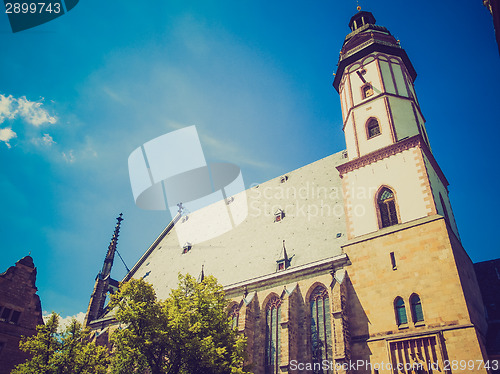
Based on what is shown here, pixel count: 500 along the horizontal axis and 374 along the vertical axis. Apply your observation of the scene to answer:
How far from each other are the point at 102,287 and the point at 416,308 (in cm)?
2525

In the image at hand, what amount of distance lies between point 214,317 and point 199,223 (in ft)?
55.7

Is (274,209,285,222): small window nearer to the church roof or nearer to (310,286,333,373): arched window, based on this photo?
the church roof

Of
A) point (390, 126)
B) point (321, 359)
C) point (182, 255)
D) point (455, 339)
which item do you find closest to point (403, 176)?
point (390, 126)

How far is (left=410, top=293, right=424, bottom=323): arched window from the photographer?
1584cm

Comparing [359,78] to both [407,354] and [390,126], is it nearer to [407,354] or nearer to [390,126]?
[390,126]

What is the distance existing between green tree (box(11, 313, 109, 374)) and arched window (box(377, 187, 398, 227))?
15045mm

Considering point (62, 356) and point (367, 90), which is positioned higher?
point (367, 90)

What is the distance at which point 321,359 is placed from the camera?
57.1ft

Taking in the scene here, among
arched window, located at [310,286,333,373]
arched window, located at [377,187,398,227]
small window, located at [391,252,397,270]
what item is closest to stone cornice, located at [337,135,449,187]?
arched window, located at [377,187,398,227]

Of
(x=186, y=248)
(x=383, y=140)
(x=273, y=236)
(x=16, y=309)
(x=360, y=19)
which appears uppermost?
(x=360, y=19)

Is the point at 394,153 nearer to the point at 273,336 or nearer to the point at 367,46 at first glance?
the point at 367,46

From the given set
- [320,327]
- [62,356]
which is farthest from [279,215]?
[62,356]

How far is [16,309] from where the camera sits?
24.6 metres

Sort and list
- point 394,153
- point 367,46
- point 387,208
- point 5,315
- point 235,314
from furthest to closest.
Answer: point 367,46, point 5,315, point 235,314, point 394,153, point 387,208
